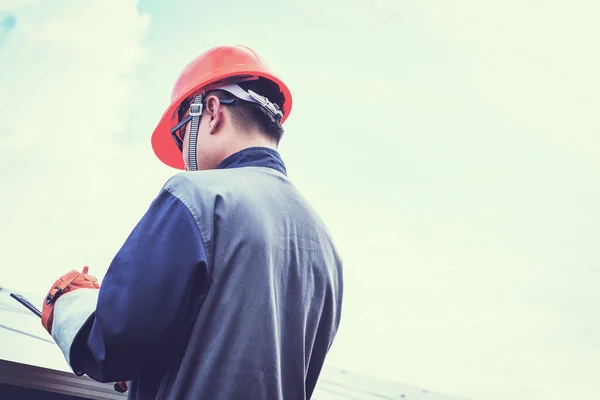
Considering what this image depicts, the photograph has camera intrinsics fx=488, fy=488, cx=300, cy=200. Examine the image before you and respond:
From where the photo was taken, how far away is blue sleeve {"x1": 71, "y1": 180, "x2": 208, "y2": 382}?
945mm

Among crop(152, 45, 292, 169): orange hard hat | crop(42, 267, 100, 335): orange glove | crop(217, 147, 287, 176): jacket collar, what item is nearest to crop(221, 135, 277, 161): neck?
crop(217, 147, 287, 176): jacket collar

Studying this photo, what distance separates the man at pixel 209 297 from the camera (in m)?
0.96

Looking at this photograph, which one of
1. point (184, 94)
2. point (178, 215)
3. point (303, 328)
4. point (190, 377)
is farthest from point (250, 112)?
point (190, 377)

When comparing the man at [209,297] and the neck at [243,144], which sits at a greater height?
the neck at [243,144]

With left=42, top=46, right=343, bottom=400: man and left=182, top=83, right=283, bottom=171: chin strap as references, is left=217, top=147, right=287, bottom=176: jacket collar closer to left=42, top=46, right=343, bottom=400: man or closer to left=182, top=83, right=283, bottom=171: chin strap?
left=42, top=46, right=343, bottom=400: man

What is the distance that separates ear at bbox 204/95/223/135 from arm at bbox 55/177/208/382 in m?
0.41

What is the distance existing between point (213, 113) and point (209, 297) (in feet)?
2.01

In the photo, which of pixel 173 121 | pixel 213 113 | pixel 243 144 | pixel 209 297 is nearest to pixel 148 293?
pixel 209 297

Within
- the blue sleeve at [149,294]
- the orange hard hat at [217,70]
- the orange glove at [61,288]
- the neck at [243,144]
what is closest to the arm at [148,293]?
the blue sleeve at [149,294]

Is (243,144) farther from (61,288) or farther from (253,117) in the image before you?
(61,288)

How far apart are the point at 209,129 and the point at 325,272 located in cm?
53

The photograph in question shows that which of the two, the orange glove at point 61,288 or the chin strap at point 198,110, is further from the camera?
the chin strap at point 198,110

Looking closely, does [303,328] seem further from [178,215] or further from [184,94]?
[184,94]

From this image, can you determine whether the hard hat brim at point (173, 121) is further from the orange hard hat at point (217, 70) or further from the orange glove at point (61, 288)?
the orange glove at point (61, 288)
